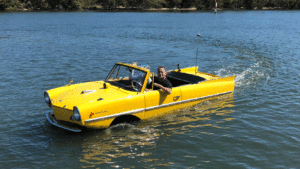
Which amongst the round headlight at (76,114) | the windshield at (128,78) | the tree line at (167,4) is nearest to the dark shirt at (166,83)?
the windshield at (128,78)

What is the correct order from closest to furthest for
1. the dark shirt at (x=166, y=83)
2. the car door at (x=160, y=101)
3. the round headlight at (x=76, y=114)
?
the round headlight at (x=76, y=114) < the car door at (x=160, y=101) < the dark shirt at (x=166, y=83)

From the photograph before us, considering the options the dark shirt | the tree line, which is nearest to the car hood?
the dark shirt

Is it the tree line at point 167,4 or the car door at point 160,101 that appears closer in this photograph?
the car door at point 160,101

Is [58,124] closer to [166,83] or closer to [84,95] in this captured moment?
[84,95]

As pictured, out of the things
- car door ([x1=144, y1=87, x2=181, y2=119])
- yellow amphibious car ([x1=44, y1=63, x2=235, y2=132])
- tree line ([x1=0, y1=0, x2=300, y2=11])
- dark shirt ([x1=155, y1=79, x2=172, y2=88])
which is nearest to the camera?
yellow amphibious car ([x1=44, y1=63, x2=235, y2=132])

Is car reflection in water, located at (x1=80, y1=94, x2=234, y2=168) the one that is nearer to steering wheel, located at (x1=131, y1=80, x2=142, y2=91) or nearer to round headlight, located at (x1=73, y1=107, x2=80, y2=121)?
round headlight, located at (x1=73, y1=107, x2=80, y2=121)

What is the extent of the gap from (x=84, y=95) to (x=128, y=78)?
1.77m

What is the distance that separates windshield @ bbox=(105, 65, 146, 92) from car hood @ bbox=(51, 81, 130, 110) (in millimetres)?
355

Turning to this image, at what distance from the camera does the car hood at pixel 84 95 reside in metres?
7.61

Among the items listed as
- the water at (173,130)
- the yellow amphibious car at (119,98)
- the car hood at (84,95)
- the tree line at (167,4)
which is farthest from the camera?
the tree line at (167,4)

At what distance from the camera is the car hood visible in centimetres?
761

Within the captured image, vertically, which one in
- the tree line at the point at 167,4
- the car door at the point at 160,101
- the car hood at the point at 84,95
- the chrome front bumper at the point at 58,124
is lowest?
the chrome front bumper at the point at 58,124

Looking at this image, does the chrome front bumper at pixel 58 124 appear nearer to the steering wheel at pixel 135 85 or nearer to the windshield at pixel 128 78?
the windshield at pixel 128 78

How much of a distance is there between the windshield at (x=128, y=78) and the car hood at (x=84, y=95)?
355 millimetres
